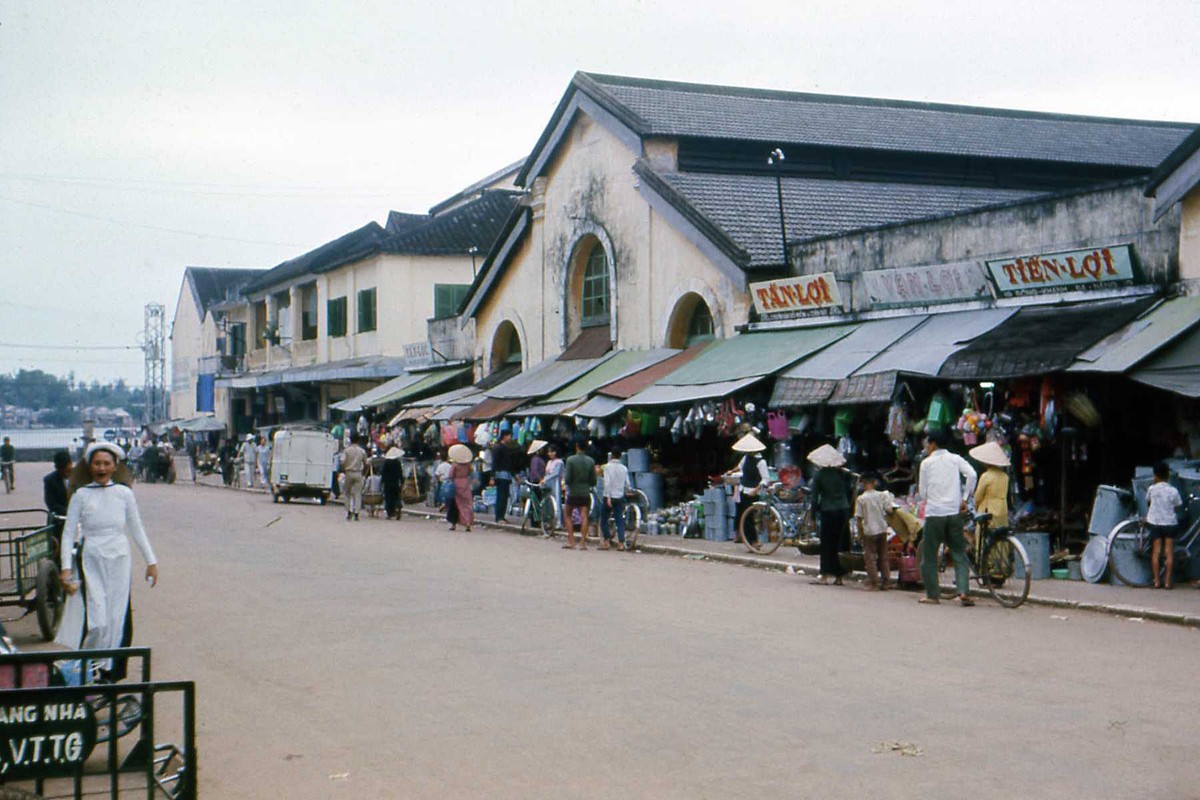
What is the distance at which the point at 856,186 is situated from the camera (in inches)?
1243

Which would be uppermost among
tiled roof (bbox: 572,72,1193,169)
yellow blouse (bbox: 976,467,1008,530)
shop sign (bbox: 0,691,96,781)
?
tiled roof (bbox: 572,72,1193,169)

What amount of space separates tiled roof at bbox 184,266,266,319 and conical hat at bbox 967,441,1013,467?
66.3 metres

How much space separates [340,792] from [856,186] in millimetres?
26307

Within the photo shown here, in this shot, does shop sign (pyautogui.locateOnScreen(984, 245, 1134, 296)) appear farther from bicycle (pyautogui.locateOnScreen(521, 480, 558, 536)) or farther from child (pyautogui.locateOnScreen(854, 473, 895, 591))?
bicycle (pyautogui.locateOnScreen(521, 480, 558, 536))

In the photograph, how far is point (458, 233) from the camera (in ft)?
171

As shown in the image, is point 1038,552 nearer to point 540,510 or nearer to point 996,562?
point 996,562

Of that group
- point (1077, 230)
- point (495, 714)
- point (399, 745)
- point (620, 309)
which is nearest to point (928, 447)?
point (1077, 230)

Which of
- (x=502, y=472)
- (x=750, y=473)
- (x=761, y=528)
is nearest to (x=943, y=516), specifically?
(x=761, y=528)

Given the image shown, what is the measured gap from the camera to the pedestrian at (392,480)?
104 ft

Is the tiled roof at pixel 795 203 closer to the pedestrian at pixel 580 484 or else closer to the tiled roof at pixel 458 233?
the pedestrian at pixel 580 484

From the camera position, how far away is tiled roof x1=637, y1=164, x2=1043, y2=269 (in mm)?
27562

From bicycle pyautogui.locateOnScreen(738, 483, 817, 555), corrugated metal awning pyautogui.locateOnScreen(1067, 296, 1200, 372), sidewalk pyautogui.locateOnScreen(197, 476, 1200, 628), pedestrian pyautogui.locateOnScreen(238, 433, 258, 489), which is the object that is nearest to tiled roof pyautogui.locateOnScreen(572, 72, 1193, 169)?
bicycle pyautogui.locateOnScreen(738, 483, 817, 555)

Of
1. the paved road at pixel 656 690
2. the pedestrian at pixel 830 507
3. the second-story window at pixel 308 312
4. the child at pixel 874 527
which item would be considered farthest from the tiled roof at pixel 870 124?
the second-story window at pixel 308 312

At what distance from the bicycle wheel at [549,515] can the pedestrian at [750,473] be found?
13.1ft
